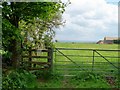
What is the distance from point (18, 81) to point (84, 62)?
168cm

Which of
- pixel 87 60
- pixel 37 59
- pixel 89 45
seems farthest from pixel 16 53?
pixel 87 60

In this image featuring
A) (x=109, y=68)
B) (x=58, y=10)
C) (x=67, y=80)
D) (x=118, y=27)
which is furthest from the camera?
(x=109, y=68)

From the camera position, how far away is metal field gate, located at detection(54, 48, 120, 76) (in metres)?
5.02

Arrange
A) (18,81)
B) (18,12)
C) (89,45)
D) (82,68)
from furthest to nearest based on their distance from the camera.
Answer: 1. (82,68)
2. (89,45)
3. (18,12)
4. (18,81)

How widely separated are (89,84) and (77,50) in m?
0.70

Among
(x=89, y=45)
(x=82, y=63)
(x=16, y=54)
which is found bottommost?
(x=82, y=63)

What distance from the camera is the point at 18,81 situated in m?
3.77

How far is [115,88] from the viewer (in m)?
4.22

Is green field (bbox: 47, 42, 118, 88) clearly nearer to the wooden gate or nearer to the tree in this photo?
the wooden gate

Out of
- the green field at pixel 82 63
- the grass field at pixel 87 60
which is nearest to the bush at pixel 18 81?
the green field at pixel 82 63

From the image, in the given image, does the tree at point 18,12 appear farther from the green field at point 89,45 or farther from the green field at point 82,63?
the green field at point 82,63

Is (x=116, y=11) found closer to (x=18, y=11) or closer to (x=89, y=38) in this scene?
(x=89, y=38)

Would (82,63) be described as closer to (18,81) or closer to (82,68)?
(82,68)

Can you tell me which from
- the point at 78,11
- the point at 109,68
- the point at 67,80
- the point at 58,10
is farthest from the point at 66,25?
the point at 109,68
